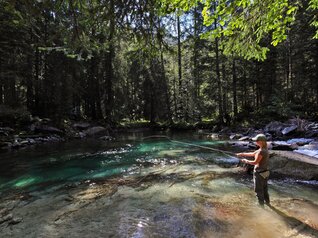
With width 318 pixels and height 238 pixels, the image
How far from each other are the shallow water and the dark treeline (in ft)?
11.1

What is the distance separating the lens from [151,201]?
7160 millimetres

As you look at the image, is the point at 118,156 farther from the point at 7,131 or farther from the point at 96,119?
the point at 96,119

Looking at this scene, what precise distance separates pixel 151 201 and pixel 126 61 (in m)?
18.4

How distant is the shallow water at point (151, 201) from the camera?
5.51 meters

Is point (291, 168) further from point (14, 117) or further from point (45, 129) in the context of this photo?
point (14, 117)

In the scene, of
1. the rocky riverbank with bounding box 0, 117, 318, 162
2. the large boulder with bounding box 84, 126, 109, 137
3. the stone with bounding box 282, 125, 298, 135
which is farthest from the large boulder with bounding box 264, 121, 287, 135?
the large boulder with bounding box 84, 126, 109, 137

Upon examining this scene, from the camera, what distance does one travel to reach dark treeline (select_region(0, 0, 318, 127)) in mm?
5992

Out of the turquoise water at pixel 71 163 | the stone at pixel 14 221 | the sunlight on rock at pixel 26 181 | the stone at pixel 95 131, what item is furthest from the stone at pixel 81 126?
the stone at pixel 14 221

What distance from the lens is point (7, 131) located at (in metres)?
19.3

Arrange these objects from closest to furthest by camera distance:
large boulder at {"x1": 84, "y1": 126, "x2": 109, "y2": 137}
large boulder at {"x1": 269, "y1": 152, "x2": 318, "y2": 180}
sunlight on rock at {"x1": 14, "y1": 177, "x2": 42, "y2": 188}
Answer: large boulder at {"x1": 269, "y1": 152, "x2": 318, "y2": 180}
sunlight on rock at {"x1": 14, "y1": 177, "x2": 42, "y2": 188}
large boulder at {"x1": 84, "y1": 126, "x2": 109, "y2": 137}

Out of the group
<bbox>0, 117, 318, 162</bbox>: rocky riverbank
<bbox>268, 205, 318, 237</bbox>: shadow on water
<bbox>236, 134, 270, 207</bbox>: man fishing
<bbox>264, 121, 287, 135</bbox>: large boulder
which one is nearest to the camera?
<bbox>268, 205, 318, 237</bbox>: shadow on water

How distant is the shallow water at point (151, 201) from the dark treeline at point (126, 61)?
3.40 m

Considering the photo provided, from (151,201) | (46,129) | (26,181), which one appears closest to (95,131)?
(46,129)

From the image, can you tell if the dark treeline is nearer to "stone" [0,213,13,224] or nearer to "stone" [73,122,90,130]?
"stone" [73,122,90,130]
